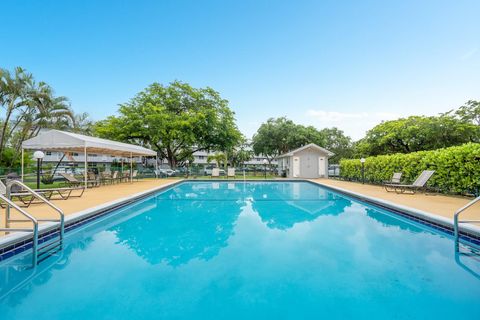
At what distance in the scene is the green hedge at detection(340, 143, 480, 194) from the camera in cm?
804

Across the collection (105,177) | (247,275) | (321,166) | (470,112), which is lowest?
(247,275)

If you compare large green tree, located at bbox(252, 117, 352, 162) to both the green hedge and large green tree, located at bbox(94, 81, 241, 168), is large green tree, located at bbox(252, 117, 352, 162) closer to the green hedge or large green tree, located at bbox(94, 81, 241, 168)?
large green tree, located at bbox(94, 81, 241, 168)

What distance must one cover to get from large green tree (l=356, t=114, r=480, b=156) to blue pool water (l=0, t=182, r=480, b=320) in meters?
21.2

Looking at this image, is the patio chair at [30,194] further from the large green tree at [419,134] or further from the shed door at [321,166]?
the large green tree at [419,134]

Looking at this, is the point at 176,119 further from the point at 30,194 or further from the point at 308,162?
the point at 30,194

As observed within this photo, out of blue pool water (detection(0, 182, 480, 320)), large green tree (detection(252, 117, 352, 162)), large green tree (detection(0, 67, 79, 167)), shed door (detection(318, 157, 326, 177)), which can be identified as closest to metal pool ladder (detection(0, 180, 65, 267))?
blue pool water (detection(0, 182, 480, 320))

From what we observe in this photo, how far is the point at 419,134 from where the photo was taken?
2277 centimetres

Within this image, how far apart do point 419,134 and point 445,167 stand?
54.0 ft

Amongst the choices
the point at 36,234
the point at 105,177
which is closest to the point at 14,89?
the point at 105,177

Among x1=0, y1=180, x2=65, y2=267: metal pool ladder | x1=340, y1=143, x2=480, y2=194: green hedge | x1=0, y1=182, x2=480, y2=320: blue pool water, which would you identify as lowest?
x1=0, y1=182, x2=480, y2=320: blue pool water

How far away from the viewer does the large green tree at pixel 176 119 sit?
21453 mm

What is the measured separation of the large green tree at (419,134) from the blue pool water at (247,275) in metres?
21.2

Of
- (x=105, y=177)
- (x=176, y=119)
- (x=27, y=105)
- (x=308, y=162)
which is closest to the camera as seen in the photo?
(x=105, y=177)

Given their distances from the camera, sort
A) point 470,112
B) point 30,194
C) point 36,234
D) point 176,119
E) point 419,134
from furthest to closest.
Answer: point 419,134 → point 470,112 → point 176,119 → point 30,194 → point 36,234
